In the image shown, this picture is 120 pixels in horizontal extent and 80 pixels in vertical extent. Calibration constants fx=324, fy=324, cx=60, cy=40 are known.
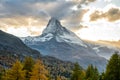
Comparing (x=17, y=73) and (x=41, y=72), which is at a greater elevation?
(x=41, y=72)

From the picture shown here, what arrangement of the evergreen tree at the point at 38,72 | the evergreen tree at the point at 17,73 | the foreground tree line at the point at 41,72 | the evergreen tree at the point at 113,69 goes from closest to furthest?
the evergreen tree at the point at 113,69 < the foreground tree line at the point at 41,72 < the evergreen tree at the point at 38,72 < the evergreen tree at the point at 17,73

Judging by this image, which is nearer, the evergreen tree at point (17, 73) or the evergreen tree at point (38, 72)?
the evergreen tree at point (38, 72)

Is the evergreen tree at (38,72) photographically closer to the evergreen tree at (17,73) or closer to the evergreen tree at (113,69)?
the evergreen tree at (17,73)

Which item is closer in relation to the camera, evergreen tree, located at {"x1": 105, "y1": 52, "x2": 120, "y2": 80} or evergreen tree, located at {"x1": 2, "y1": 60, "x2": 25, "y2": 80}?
evergreen tree, located at {"x1": 105, "y1": 52, "x2": 120, "y2": 80}

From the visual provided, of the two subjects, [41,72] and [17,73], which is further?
[17,73]

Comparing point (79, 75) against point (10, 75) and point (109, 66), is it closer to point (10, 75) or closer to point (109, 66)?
point (10, 75)

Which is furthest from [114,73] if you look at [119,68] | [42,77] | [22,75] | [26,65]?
[26,65]

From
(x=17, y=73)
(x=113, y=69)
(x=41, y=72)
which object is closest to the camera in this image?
(x=113, y=69)

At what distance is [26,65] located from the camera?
68.1 m

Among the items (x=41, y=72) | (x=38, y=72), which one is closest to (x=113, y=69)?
(x=41, y=72)

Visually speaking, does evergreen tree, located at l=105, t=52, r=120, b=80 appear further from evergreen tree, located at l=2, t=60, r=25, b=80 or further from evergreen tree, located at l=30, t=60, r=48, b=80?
evergreen tree, located at l=2, t=60, r=25, b=80

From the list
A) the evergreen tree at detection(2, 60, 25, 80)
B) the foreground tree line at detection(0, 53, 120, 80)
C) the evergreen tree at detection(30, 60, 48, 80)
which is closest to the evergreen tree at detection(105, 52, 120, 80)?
the foreground tree line at detection(0, 53, 120, 80)

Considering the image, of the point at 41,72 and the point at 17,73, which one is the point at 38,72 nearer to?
the point at 41,72

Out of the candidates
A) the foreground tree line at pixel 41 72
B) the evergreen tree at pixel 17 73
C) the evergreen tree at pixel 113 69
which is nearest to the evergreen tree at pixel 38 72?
the foreground tree line at pixel 41 72
